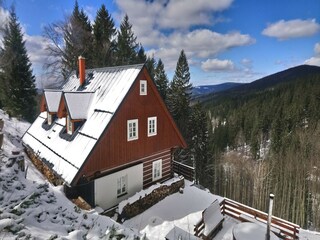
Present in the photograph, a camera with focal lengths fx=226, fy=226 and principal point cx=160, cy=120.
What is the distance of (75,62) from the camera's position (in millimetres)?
26969

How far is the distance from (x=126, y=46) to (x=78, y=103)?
64.6 ft

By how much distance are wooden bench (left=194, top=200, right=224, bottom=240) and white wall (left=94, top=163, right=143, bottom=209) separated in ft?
13.2

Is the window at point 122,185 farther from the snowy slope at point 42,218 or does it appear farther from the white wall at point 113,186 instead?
the snowy slope at point 42,218

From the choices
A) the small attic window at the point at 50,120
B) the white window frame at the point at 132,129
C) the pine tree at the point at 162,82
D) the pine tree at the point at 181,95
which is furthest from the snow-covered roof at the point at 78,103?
the pine tree at the point at 162,82

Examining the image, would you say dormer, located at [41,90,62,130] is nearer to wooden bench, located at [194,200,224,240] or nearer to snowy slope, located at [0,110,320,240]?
snowy slope, located at [0,110,320,240]

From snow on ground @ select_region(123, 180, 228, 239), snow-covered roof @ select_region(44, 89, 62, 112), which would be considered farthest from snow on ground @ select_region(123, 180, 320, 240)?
snow-covered roof @ select_region(44, 89, 62, 112)

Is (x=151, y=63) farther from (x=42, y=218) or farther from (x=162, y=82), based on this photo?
(x=42, y=218)

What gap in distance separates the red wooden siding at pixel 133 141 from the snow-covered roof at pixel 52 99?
6.16 metres

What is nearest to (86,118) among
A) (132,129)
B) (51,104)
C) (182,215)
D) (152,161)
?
(132,129)

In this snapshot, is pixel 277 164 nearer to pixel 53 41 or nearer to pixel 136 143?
pixel 136 143

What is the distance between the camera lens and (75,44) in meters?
27.0

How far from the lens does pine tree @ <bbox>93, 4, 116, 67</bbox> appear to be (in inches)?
1136

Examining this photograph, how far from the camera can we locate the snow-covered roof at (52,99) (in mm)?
15256

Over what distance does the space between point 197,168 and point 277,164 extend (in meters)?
12.6
